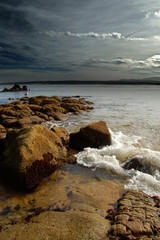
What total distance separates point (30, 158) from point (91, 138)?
4745 millimetres

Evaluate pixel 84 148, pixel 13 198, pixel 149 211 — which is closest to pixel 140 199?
pixel 149 211

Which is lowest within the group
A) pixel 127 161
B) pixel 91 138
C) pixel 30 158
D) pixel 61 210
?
pixel 127 161

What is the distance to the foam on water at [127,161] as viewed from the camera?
577 centimetres

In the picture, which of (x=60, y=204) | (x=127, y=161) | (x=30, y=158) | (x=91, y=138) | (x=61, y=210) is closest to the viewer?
(x=61, y=210)

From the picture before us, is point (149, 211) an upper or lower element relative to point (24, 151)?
lower

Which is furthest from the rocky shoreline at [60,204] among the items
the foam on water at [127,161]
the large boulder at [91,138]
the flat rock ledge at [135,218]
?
the large boulder at [91,138]

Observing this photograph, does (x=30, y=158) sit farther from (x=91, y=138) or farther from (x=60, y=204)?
(x=91, y=138)

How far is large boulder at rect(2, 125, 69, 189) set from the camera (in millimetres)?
5170

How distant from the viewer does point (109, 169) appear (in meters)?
6.88

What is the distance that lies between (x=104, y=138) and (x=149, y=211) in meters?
5.61

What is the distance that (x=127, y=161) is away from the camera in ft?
24.5

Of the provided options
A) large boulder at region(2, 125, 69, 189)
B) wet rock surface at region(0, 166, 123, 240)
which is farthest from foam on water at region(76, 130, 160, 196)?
large boulder at region(2, 125, 69, 189)

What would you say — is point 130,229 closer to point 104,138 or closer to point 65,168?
point 65,168

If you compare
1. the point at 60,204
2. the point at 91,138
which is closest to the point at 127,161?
the point at 91,138
